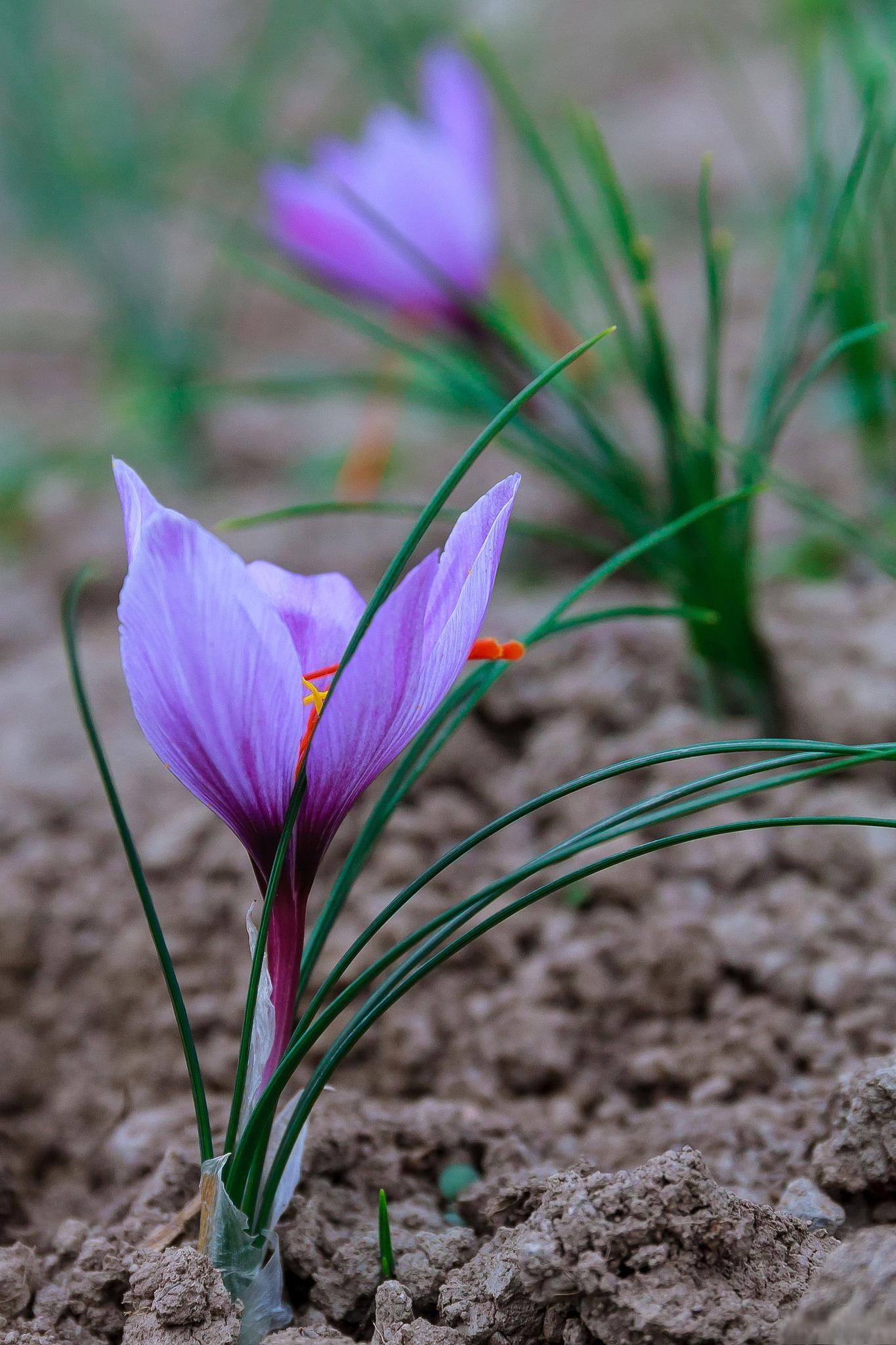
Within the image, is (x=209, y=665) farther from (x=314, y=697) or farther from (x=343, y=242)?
(x=343, y=242)

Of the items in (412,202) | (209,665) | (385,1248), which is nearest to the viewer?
(209,665)

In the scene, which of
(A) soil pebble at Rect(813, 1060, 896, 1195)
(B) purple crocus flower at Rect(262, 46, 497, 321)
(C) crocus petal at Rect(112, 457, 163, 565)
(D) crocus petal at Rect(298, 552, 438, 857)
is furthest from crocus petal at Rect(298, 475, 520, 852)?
(B) purple crocus flower at Rect(262, 46, 497, 321)

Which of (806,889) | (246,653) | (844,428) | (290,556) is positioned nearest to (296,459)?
(290,556)

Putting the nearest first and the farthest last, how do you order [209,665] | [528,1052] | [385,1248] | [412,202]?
[209,665] < [385,1248] < [528,1052] < [412,202]

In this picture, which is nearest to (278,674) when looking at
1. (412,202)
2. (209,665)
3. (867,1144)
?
(209,665)

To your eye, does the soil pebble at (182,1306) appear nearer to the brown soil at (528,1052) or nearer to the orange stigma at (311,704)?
the brown soil at (528,1052)

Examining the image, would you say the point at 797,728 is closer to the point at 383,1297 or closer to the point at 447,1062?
the point at 447,1062

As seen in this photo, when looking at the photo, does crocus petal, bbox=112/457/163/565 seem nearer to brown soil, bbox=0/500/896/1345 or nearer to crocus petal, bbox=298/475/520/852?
crocus petal, bbox=298/475/520/852
